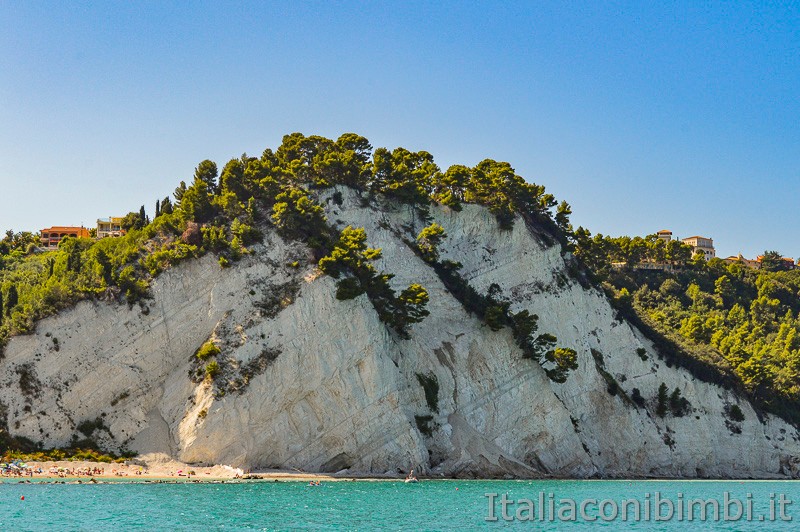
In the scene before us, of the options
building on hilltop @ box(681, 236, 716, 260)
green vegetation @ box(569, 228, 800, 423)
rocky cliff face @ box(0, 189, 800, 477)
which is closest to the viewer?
rocky cliff face @ box(0, 189, 800, 477)

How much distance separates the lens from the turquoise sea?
40.5 metres

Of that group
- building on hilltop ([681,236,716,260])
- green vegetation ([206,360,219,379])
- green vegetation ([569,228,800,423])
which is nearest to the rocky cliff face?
green vegetation ([206,360,219,379])

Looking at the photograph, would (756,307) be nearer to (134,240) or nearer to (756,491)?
(756,491)

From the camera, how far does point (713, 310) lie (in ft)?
343

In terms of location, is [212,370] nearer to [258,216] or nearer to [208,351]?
[208,351]

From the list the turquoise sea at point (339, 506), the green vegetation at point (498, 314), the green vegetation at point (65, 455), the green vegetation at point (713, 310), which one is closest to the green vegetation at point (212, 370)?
the green vegetation at point (65, 455)

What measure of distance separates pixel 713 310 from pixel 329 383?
56623mm

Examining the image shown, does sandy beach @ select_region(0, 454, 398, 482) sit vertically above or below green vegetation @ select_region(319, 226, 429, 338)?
below

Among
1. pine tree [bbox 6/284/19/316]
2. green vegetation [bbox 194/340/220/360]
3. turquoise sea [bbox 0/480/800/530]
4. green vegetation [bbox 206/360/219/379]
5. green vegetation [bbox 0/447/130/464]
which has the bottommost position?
turquoise sea [bbox 0/480/800/530]

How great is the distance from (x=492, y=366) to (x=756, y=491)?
19478 mm

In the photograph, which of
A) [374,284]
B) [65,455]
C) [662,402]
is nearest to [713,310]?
[662,402]

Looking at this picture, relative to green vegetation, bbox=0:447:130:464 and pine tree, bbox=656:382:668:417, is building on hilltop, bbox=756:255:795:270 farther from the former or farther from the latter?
green vegetation, bbox=0:447:130:464

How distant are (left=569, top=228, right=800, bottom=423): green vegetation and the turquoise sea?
23.4m

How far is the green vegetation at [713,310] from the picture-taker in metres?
83.6
